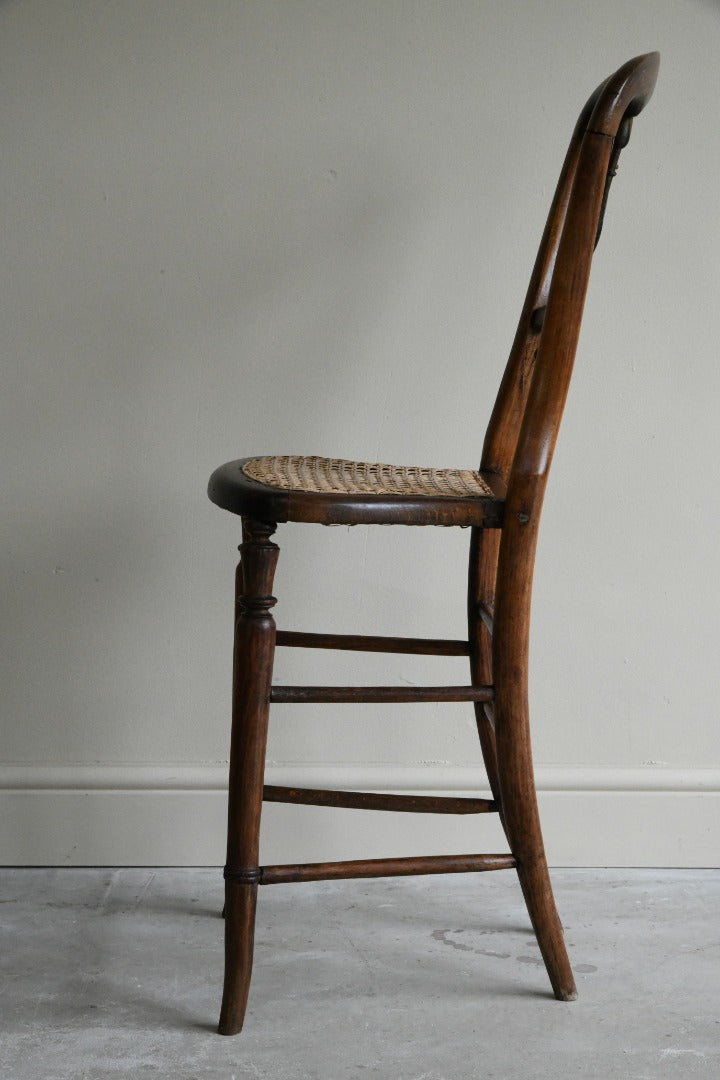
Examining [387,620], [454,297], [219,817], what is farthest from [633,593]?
[219,817]

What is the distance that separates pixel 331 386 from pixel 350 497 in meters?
0.46

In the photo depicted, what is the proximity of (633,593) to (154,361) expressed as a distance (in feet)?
2.42

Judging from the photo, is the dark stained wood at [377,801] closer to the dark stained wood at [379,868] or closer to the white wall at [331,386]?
the dark stained wood at [379,868]

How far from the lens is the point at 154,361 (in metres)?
1.40

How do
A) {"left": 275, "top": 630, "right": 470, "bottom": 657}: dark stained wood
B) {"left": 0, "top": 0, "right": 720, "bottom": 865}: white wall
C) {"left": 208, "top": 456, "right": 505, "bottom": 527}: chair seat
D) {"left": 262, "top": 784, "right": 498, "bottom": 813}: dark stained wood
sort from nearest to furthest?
{"left": 208, "top": 456, "right": 505, "bottom": 527}: chair seat < {"left": 262, "top": 784, "right": 498, "bottom": 813}: dark stained wood < {"left": 275, "top": 630, "right": 470, "bottom": 657}: dark stained wood < {"left": 0, "top": 0, "right": 720, "bottom": 865}: white wall

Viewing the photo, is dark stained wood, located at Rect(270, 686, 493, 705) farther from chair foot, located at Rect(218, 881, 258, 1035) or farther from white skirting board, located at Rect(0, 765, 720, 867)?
white skirting board, located at Rect(0, 765, 720, 867)

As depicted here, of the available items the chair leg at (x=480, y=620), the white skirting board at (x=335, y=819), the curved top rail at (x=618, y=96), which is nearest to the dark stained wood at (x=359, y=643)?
the chair leg at (x=480, y=620)

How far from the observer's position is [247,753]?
1021 millimetres

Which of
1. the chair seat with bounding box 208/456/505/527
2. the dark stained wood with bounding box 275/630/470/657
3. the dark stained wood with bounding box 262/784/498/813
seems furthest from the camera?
the dark stained wood with bounding box 275/630/470/657

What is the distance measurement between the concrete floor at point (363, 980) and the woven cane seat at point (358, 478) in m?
0.55

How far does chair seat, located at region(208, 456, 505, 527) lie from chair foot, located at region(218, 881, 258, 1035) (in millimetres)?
375

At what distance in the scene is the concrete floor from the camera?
39.5 inches

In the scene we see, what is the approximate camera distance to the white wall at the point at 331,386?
1.36m

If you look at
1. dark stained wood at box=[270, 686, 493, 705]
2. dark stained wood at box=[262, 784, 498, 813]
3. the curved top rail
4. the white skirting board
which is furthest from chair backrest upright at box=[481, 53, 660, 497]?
the white skirting board
